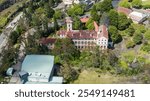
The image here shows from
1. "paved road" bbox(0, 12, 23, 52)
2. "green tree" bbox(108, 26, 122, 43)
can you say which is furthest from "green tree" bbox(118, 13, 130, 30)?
"paved road" bbox(0, 12, 23, 52)

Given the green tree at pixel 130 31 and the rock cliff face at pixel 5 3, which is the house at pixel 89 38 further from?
the rock cliff face at pixel 5 3

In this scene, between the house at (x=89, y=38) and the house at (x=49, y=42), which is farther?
the house at (x=49, y=42)

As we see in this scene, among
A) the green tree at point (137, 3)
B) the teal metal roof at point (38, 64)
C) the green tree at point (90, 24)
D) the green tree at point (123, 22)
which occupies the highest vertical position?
the teal metal roof at point (38, 64)

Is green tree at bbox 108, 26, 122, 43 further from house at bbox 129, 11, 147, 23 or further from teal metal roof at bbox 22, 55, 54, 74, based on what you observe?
teal metal roof at bbox 22, 55, 54, 74

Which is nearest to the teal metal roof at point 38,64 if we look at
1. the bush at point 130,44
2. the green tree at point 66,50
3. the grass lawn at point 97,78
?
the green tree at point 66,50

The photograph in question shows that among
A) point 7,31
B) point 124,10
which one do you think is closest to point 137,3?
point 124,10

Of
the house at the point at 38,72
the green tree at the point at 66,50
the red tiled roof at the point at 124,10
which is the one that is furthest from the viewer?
the red tiled roof at the point at 124,10
